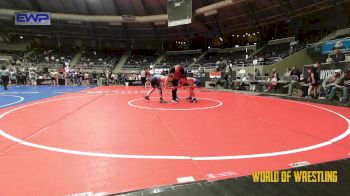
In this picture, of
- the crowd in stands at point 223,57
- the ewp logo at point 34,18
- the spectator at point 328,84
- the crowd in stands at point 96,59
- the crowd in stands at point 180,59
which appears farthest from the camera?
the crowd in stands at point 180,59

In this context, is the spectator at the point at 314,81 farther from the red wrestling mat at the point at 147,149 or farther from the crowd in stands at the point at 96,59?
the crowd in stands at the point at 96,59

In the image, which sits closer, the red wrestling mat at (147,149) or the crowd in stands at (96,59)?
the red wrestling mat at (147,149)

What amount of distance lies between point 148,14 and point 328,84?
30.4 m

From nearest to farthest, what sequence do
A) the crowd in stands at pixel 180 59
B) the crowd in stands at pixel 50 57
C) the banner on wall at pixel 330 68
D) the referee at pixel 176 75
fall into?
1. the referee at pixel 176 75
2. the banner on wall at pixel 330 68
3. the crowd in stands at pixel 50 57
4. the crowd in stands at pixel 180 59

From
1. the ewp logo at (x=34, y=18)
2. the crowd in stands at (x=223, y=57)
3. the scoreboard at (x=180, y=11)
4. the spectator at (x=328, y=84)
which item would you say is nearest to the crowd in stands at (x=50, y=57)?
the ewp logo at (x=34, y=18)

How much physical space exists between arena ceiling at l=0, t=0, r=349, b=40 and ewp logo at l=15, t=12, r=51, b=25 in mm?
5256

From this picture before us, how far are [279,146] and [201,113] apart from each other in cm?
318

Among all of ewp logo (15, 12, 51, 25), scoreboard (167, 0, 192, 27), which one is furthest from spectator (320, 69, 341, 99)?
ewp logo (15, 12, 51, 25)

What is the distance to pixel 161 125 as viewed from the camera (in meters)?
5.48

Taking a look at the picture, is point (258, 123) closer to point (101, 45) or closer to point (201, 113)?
point (201, 113)

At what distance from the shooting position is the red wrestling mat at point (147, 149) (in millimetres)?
2830

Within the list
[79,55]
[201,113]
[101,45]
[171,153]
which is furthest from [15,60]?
[171,153]

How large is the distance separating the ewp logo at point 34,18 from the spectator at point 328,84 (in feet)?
95.3

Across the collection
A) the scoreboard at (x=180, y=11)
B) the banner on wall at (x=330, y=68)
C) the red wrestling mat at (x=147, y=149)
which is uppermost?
the scoreboard at (x=180, y=11)
